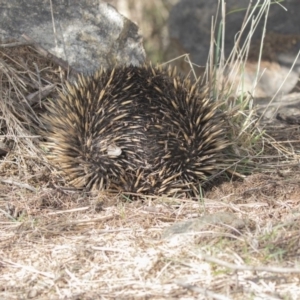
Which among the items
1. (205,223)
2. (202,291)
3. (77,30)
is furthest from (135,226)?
(77,30)

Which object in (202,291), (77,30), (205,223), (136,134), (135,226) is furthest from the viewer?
(77,30)

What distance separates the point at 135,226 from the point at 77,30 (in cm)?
221

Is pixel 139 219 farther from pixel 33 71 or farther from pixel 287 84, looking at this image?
pixel 287 84

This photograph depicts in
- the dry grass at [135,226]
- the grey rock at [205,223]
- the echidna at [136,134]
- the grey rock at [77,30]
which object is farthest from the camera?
the grey rock at [77,30]

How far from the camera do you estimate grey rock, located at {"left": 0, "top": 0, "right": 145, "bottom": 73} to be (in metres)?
5.21

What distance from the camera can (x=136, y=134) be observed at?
4.05 m

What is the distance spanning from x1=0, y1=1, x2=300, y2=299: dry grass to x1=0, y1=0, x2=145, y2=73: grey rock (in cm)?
18

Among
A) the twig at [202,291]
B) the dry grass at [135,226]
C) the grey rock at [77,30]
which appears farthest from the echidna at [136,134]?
the twig at [202,291]

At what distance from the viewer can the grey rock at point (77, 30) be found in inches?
205

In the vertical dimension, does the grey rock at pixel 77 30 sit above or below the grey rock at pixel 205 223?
above

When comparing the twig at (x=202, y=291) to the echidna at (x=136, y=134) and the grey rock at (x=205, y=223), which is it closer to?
the grey rock at (x=205, y=223)

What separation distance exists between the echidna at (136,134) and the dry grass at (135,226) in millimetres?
143

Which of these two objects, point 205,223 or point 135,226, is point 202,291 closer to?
point 205,223

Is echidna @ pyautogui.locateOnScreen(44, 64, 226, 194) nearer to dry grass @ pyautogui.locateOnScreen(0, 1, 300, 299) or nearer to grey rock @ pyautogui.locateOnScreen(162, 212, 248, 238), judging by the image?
dry grass @ pyautogui.locateOnScreen(0, 1, 300, 299)
